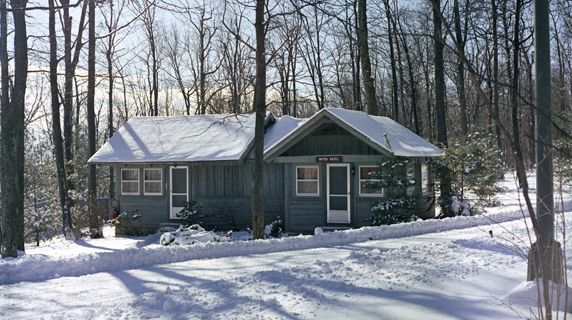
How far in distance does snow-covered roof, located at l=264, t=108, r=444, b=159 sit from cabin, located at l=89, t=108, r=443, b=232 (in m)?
0.04

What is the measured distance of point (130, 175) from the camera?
21.6 m

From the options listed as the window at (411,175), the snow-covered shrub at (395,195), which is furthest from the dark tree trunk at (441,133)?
the snow-covered shrub at (395,195)

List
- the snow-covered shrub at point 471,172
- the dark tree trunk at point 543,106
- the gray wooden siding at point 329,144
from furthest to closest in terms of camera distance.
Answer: the snow-covered shrub at point 471,172, the gray wooden siding at point 329,144, the dark tree trunk at point 543,106

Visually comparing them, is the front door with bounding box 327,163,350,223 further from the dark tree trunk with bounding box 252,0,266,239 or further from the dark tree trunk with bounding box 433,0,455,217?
the dark tree trunk with bounding box 252,0,266,239

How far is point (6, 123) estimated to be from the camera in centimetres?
1262

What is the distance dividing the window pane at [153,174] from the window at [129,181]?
0.42 meters

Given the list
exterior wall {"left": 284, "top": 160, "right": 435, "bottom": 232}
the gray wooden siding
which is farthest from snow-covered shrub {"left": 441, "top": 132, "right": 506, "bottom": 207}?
the gray wooden siding

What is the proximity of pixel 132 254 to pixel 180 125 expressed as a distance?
44.4 ft

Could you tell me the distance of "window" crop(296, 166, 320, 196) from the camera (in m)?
18.8

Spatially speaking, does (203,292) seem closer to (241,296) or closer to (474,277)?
(241,296)

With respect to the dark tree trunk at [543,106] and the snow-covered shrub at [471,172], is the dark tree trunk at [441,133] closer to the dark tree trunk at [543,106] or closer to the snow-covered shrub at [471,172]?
the snow-covered shrub at [471,172]

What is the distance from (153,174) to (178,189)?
1267 millimetres

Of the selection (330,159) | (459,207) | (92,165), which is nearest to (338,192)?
(330,159)

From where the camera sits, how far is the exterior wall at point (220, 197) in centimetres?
1966
